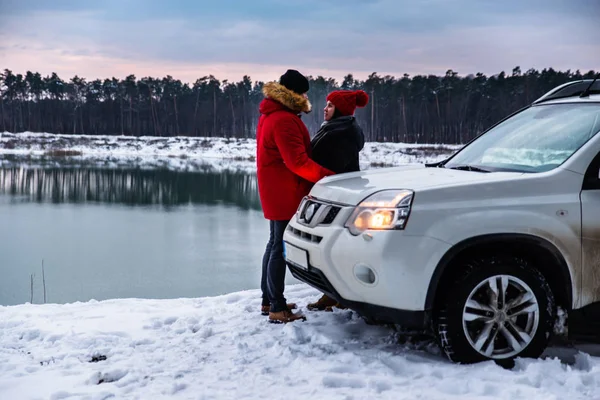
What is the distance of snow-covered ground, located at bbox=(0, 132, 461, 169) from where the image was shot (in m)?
56.5

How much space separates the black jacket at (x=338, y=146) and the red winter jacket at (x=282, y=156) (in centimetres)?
16

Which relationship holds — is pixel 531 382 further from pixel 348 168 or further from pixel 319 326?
pixel 348 168

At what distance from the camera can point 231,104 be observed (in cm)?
8969

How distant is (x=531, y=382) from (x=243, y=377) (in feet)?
5.57

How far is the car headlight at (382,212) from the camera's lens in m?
3.51

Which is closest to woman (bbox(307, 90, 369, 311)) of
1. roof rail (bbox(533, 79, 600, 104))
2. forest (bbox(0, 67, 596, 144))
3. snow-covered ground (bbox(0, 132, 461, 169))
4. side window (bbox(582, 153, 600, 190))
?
roof rail (bbox(533, 79, 600, 104))

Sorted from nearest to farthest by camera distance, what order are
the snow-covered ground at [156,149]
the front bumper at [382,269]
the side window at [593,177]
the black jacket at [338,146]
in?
the front bumper at [382,269] → the side window at [593,177] → the black jacket at [338,146] → the snow-covered ground at [156,149]

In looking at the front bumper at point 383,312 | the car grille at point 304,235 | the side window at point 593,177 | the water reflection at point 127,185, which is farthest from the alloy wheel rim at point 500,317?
the water reflection at point 127,185

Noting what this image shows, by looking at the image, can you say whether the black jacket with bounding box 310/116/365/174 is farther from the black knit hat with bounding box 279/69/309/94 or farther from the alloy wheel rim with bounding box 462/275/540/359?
the alloy wheel rim with bounding box 462/275/540/359

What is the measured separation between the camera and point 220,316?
5.04 m

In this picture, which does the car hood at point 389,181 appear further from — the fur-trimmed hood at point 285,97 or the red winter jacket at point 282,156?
the fur-trimmed hood at point 285,97

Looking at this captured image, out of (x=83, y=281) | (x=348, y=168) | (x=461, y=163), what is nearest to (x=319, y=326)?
(x=348, y=168)

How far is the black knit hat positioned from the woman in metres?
0.26

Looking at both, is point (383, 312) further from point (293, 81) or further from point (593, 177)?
point (293, 81)
